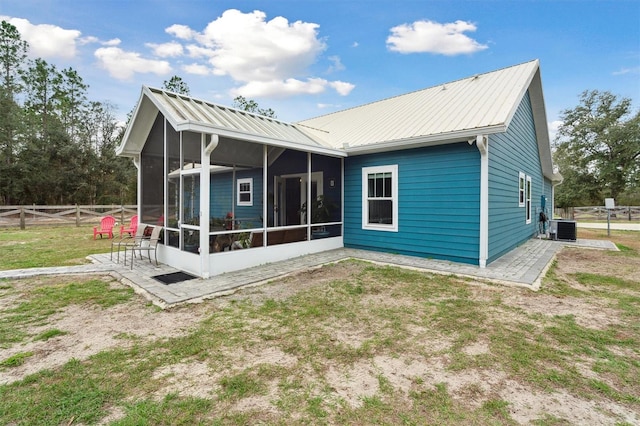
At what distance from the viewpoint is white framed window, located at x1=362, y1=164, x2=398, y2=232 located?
7375 millimetres

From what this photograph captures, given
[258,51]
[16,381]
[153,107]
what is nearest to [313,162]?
[153,107]

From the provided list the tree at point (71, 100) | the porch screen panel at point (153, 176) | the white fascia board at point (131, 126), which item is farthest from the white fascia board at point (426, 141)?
the tree at point (71, 100)

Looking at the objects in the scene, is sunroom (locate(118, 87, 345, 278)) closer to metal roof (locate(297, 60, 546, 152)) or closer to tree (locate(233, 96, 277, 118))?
metal roof (locate(297, 60, 546, 152))

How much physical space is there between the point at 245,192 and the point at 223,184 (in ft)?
2.09

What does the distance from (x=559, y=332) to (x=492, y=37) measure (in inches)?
464

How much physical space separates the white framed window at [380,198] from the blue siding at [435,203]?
13 centimetres

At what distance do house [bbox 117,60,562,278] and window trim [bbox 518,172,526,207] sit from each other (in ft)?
0.29

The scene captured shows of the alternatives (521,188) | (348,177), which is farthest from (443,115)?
(521,188)

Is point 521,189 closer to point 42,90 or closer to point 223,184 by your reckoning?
point 223,184

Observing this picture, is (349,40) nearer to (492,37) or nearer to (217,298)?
(492,37)

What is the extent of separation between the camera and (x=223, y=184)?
8539mm

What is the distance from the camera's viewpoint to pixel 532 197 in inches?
434

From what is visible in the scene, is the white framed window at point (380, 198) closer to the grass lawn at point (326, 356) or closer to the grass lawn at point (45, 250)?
the grass lawn at point (326, 356)

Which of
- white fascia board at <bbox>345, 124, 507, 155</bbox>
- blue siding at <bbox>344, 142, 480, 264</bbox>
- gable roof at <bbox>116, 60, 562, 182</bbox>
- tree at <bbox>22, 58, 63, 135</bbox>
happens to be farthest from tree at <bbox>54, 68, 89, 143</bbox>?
blue siding at <bbox>344, 142, 480, 264</bbox>
